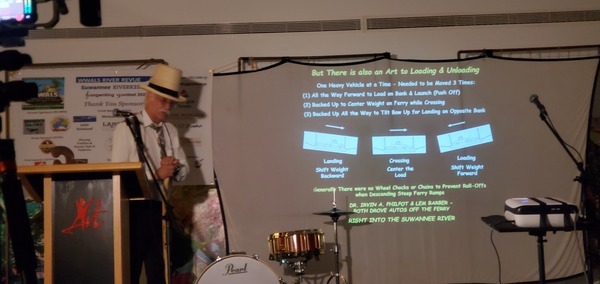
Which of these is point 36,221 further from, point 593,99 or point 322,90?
point 593,99

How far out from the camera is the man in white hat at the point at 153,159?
12.0ft

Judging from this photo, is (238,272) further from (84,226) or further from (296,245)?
(84,226)

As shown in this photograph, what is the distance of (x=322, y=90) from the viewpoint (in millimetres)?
5188

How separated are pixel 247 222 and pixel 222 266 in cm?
104

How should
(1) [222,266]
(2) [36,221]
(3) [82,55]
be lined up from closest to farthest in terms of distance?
(1) [222,266]
(2) [36,221]
(3) [82,55]

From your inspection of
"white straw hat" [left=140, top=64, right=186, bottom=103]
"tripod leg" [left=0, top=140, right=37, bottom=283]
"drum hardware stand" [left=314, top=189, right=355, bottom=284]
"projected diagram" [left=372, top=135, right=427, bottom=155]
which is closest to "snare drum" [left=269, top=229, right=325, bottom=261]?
"drum hardware stand" [left=314, top=189, right=355, bottom=284]

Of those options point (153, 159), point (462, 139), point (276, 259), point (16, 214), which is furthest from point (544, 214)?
point (16, 214)

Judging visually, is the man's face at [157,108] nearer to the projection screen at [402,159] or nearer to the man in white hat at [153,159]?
the man in white hat at [153,159]

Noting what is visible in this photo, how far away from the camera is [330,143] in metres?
5.15

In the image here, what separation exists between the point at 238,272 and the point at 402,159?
1796 mm

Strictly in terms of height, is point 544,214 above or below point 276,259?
above

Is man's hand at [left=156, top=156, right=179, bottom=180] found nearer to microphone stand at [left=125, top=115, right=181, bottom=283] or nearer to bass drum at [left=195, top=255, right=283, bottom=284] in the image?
microphone stand at [left=125, top=115, right=181, bottom=283]

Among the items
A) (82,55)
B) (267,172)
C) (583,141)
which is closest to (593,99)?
(583,141)

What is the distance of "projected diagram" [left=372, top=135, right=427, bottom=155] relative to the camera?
16.9 ft
